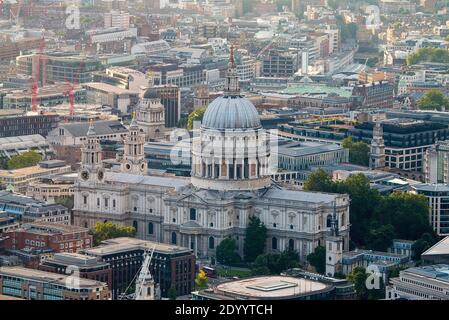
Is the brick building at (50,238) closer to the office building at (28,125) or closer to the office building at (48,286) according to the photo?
the office building at (48,286)

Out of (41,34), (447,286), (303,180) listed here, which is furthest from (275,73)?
(447,286)

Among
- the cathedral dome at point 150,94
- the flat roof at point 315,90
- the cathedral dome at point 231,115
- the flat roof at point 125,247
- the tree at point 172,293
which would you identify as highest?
the cathedral dome at point 231,115

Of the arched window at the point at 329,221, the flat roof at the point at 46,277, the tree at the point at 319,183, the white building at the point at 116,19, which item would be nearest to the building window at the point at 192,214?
the arched window at the point at 329,221

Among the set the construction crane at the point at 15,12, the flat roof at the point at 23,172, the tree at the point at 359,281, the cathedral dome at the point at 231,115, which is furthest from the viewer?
the construction crane at the point at 15,12

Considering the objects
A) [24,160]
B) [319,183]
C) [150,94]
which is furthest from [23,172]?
[319,183]

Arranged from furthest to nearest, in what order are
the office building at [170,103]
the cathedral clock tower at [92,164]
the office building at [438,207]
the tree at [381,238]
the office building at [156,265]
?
the office building at [170,103]
the cathedral clock tower at [92,164]
the office building at [438,207]
the tree at [381,238]
the office building at [156,265]

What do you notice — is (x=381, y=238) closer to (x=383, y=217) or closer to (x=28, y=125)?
(x=383, y=217)
